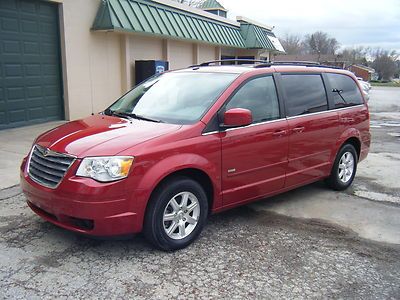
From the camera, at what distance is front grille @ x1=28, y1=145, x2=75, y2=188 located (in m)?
3.65

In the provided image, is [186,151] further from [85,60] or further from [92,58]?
[92,58]

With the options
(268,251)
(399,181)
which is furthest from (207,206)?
(399,181)

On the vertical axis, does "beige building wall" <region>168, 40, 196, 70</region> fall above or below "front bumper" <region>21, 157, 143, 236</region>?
above

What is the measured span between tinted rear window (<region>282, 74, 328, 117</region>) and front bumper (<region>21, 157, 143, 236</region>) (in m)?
2.44

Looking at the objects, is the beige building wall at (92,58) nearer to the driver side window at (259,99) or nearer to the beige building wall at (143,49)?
the beige building wall at (143,49)

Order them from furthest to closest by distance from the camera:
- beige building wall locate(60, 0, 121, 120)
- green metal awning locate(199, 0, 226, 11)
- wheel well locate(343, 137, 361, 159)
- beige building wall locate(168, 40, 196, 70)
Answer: green metal awning locate(199, 0, 226, 11)
beige building wall locate(168, 40, 196, 70)
beige building wall locate(60, 0, 121, 120)
wheel well locate(343, 137, 361, 159)

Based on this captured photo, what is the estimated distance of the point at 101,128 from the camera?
164 inches

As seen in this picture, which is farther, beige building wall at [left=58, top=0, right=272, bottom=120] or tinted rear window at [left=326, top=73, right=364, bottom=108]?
beige building wall at [left=58, top=0, right=272, bottom=120]

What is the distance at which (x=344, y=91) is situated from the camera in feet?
20.1

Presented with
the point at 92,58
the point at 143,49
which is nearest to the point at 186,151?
the point at 92,58

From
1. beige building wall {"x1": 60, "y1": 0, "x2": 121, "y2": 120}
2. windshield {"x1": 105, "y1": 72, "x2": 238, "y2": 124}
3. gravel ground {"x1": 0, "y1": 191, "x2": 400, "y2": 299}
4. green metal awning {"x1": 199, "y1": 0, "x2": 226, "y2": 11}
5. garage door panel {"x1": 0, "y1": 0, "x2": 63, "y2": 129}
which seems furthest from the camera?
green metal awning {"x1": 199, "y1": 0, "x2": 226, "y2": 11}

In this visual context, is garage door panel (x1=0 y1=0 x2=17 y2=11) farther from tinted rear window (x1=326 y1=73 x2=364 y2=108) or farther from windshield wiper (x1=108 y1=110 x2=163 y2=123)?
tinted rear window (x1=326 y1=73 x2=364 y2=108)

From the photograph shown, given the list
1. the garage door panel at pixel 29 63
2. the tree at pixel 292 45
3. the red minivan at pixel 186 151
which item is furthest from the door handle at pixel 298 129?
the tree at pixel 292 45

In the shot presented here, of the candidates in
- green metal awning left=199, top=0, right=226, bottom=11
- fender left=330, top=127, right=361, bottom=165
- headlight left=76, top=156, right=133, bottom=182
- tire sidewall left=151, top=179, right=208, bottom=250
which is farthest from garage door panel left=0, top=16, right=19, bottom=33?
green metal awning left=199, top=0, right=226, bottom=11
